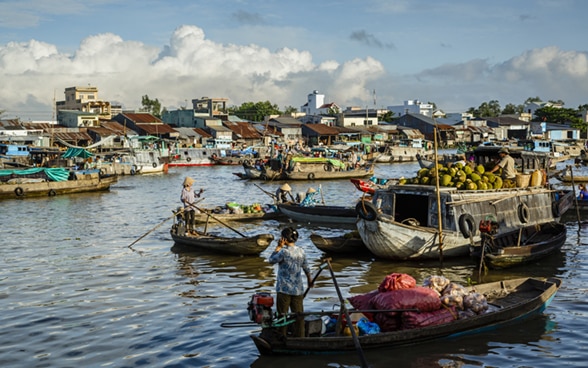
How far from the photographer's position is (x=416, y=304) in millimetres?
9141

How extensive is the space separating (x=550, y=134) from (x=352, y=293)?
3149 inches

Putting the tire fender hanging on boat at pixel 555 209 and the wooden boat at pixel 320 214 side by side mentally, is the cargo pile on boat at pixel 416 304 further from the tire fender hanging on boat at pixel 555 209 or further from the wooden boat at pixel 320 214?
the wooden boat at pixel 320 214

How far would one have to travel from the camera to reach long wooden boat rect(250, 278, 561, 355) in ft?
28.5

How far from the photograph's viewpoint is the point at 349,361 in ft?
29.0

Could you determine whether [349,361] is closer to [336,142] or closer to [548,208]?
[548,208]

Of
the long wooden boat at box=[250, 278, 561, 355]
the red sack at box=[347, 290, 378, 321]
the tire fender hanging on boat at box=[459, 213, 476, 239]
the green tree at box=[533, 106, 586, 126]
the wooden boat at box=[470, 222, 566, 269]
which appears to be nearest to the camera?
the long wooden boat at box=[250, 278, 561, 355]

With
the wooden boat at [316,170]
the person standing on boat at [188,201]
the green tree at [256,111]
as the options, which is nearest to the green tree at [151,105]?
the green tree at [256,111]

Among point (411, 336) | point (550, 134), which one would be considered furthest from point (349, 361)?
point (550, 134)

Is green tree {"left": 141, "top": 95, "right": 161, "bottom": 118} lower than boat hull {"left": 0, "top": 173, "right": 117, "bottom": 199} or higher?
higher

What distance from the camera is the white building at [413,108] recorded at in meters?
111

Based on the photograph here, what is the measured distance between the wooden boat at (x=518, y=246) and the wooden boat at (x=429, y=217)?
12.2 inches

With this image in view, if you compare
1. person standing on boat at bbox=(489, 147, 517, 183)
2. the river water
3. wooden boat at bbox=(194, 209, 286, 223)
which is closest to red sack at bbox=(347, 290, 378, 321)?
the river water

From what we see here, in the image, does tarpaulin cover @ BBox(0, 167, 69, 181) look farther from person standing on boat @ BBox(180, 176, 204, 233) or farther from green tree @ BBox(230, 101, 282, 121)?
green tree @ BBox(230, 101, 282, 121)

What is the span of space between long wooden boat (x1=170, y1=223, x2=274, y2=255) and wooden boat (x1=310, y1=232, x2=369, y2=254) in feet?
4.19
